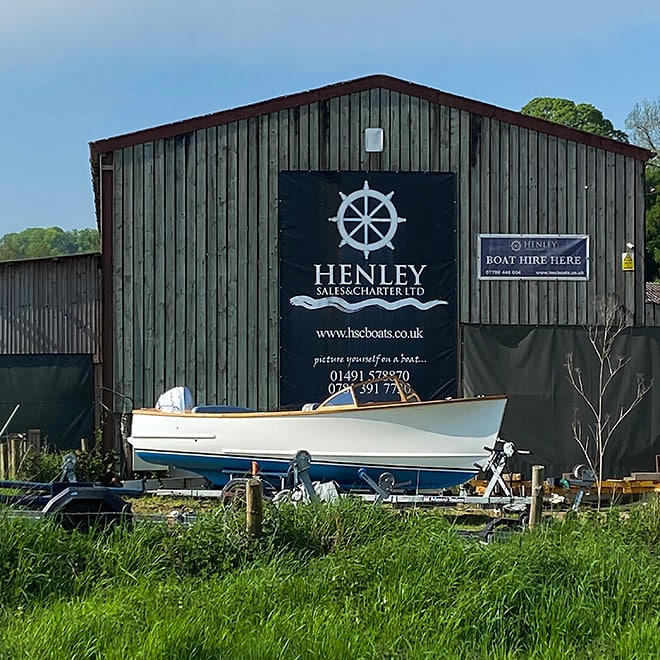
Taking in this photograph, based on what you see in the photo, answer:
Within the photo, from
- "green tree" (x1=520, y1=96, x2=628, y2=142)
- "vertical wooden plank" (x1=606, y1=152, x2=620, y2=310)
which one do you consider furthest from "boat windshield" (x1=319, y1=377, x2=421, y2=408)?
"green tree" (x1=520, y1=96, x2=628, y2=142)

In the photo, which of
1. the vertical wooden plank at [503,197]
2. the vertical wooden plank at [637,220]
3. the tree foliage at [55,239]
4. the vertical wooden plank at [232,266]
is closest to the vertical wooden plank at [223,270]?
the vertical wooden plank at [232,266]

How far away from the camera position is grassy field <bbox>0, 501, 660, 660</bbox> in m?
7.43

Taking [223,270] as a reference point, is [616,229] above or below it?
above

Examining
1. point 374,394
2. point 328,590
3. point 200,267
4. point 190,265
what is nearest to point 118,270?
point 190,265

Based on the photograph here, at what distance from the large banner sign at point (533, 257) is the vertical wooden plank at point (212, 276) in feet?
13.7

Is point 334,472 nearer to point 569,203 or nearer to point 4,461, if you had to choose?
point 4,461

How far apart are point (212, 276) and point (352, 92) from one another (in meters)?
3.67

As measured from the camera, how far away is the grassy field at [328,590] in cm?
743

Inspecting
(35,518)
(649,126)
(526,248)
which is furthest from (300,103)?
(649,126)

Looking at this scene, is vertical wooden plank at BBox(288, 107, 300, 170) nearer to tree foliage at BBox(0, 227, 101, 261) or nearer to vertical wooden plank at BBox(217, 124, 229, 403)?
vertical wooden plank at BBox(217, 124, 229, 403)

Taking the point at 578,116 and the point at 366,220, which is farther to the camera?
the point at 578,116

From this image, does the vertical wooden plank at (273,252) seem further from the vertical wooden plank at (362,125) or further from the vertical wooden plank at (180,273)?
the vertical wooden plank at (180,273)

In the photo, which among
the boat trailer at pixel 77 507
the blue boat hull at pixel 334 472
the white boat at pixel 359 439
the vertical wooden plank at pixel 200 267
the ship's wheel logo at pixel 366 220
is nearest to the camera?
the boat trailer at pixel 77 507

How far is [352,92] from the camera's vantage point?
17.3 m
